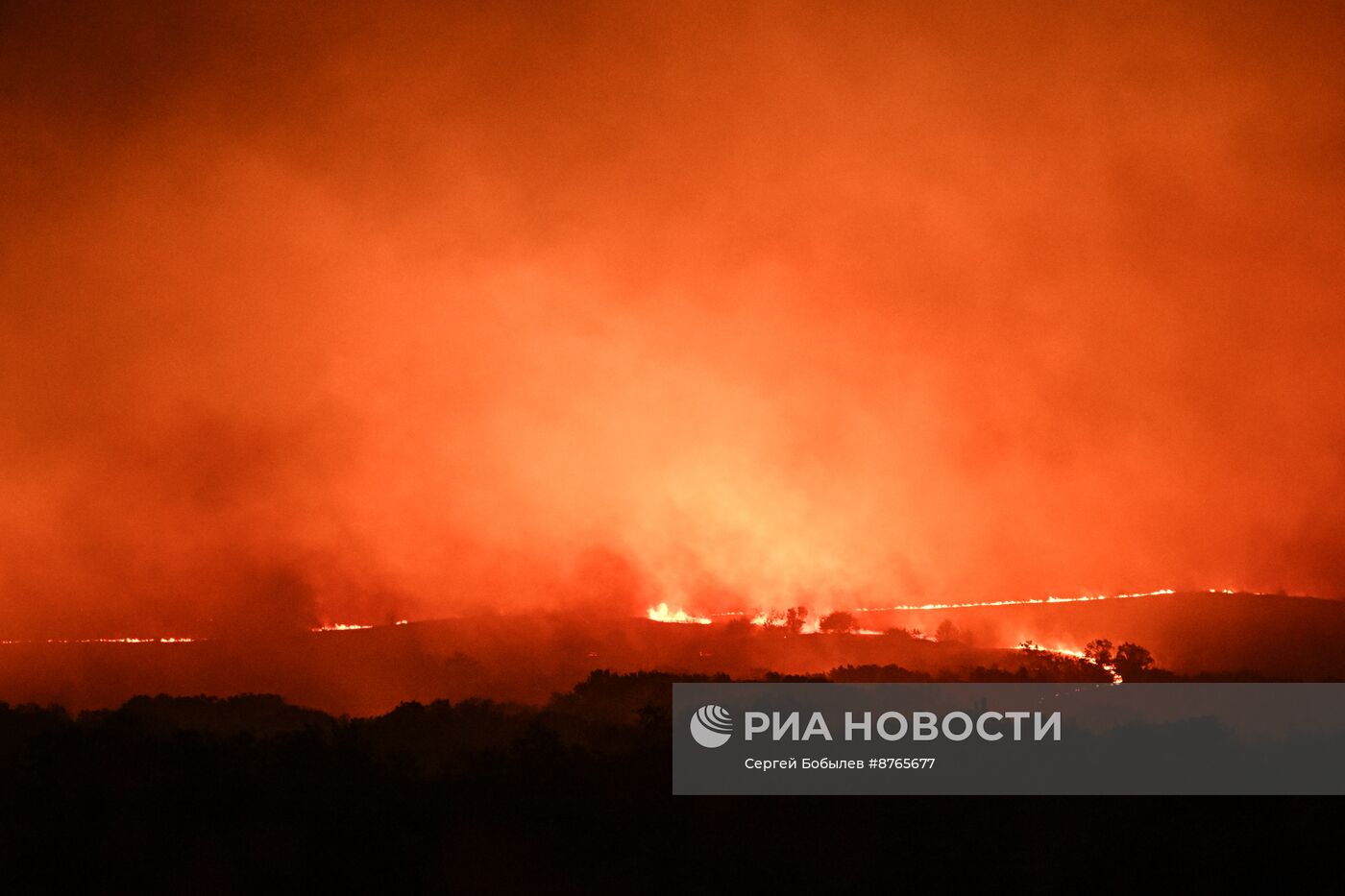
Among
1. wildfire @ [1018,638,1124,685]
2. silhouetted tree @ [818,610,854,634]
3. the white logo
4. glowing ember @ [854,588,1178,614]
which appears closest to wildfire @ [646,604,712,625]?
silhouetted tree @ [818,610,854,634]

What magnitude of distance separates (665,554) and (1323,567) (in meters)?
11.1

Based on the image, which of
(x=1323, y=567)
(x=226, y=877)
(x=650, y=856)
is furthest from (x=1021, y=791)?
(x=1323, y=567)

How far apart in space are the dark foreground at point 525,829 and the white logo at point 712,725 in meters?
0.30

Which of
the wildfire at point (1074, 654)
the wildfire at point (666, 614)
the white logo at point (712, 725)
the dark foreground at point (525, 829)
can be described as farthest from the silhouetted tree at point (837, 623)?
the dark foreground at point (525, 829)

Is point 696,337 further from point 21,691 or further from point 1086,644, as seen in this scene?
point 21,691

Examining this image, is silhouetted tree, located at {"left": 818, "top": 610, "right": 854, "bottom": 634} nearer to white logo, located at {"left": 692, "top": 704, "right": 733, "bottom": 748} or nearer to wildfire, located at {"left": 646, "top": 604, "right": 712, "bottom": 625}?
wildfire, located at {"left": 646, "top": 604, "right": 712, "bottom": 625}

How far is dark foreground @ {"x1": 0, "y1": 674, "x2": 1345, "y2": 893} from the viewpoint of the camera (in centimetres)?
703

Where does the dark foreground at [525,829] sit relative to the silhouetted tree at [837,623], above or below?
below

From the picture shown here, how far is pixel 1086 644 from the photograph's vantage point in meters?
13.9

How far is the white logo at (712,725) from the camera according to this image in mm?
8508

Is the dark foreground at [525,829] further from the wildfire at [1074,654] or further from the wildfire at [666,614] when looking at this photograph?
the wildfire at [666,614]

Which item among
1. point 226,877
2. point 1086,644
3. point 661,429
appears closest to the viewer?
point 226,877

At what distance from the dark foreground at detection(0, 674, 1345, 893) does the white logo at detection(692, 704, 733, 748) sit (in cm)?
30

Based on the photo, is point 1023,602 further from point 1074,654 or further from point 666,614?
point 666,614
